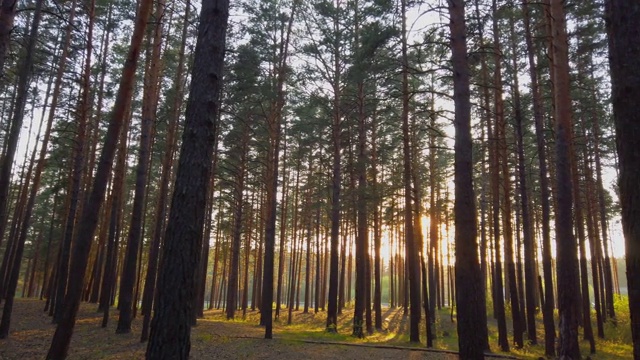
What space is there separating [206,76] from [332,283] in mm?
13754

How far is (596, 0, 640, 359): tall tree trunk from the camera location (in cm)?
372

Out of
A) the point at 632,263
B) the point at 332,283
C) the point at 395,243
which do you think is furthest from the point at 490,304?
the point at 632,263

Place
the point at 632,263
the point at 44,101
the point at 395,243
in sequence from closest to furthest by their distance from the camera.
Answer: the point at 632,263
the point at 44,101
the point at 395,243

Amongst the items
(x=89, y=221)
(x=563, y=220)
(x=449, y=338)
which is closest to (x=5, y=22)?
(x=89, y=221)

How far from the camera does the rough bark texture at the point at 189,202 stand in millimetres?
4754

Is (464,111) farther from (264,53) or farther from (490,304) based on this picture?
(490,304)

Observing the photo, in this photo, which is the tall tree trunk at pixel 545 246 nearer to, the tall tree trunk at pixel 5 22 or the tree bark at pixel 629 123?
the tree bark at pixel 629 123

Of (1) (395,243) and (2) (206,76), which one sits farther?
(1) (395,243)

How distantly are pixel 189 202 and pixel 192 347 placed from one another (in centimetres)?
905

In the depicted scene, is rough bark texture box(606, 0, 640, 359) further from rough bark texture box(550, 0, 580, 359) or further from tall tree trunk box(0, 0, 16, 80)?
tall tree trunk box(0, 0, 16, 80)

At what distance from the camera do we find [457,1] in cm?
862

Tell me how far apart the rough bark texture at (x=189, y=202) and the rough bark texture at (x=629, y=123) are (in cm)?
482

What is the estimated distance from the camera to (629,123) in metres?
3.82

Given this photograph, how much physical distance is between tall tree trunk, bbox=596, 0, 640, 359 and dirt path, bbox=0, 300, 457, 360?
8.88m
